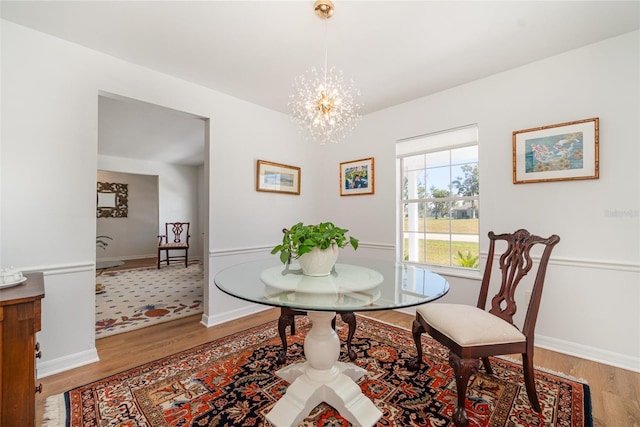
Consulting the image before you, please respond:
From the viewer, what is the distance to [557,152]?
232 centimetres

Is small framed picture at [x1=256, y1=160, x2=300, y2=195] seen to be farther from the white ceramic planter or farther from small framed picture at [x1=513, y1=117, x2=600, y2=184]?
small framed picture at [x1=513, y1=117, x2=600, y2=184]

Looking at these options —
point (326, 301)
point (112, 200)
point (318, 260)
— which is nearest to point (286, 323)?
point (318, 260)

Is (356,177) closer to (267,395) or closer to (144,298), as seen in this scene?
(267,395)

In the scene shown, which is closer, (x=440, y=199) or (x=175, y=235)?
(x=440, y=199)

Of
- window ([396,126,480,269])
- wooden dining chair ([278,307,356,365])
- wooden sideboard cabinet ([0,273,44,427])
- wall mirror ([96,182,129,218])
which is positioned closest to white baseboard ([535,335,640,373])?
window ([396,126,480,269])

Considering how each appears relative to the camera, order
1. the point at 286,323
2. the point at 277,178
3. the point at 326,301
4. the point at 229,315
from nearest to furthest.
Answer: the point at 326,301 < the point at 286,323 < the point at 229,315 < the point at 277,178

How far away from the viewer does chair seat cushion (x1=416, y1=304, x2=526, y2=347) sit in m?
1.47

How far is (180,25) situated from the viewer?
1974 mm

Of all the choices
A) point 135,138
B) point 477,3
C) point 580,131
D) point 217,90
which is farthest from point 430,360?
point 135,138

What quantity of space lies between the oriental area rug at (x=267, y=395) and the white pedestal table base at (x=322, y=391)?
0.06 meters

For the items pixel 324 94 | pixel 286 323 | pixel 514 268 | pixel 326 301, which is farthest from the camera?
pixel 286 323

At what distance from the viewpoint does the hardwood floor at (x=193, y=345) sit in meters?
1.60

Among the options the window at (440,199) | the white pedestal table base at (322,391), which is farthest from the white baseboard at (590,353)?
the white pedestal table base at (322,391)

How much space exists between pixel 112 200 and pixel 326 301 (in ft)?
24.8
